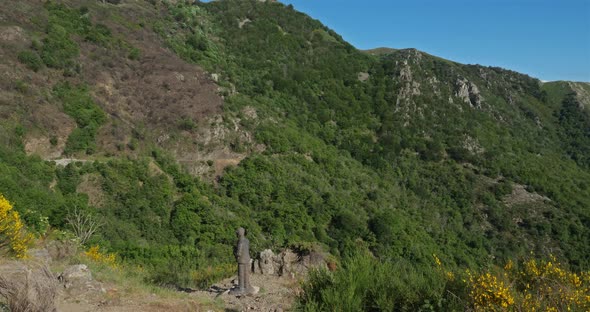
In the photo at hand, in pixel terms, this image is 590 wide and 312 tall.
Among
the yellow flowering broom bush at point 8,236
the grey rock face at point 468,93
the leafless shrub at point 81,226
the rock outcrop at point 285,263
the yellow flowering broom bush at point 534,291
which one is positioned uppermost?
the grey rock face at point 468,93

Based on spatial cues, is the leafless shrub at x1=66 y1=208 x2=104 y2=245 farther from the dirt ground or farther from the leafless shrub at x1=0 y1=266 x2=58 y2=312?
the leafless shrub at x1=0 y1=266 x2=58 y2=312

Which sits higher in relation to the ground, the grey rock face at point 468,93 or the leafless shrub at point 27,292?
the grey rock face at point 468,93

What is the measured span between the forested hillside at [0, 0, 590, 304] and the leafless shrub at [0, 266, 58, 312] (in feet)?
19.5

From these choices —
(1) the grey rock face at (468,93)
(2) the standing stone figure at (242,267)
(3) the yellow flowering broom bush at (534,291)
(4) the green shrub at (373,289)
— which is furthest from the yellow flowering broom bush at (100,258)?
(1) the grey rock face at (468,93)

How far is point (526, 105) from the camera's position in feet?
270

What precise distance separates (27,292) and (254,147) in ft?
107

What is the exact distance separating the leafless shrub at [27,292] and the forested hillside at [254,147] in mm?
5932

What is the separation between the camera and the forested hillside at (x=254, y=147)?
81.1 feet

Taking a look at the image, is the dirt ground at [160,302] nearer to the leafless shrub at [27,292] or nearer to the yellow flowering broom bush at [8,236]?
the yellow flowering broom bush at [8,236]

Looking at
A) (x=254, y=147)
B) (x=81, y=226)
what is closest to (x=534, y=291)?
(x=81, y=226)

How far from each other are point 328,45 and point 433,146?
86.3 feet

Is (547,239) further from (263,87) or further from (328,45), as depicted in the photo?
(328,45)

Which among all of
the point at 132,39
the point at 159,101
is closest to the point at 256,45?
the point at 132,39

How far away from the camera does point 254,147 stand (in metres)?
37.4
